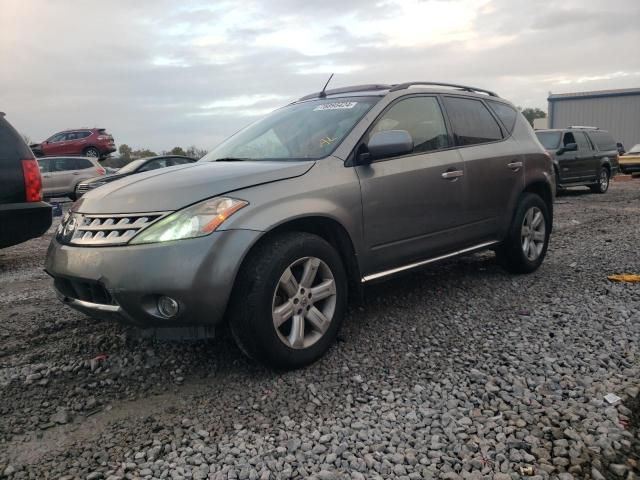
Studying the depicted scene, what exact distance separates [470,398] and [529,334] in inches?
42.5

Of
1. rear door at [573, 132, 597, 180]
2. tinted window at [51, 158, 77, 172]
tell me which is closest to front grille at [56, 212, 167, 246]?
rear door at [573, 132, 597, 180]

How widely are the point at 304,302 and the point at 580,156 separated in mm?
13102

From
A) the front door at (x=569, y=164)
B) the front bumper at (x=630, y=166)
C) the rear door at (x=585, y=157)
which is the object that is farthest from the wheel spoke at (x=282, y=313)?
the front bumper at (x=630, y=166)

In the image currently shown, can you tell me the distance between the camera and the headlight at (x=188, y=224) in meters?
2.88

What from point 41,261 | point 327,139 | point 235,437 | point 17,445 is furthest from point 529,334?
point 41,261

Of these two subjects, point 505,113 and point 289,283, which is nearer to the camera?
point 289,283

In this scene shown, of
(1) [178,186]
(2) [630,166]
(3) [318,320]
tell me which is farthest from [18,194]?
(2) [630,166]

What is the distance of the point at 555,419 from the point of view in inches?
102

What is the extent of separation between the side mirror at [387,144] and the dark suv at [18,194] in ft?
10.2

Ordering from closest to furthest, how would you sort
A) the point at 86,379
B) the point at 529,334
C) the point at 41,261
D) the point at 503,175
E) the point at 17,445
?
the point at 17,445 < the point at 86,379 < the point at 529,334 < the point at 503,175 < the point at 41,261

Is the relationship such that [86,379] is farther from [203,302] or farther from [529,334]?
[529,334]

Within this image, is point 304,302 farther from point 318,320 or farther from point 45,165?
point 45,165

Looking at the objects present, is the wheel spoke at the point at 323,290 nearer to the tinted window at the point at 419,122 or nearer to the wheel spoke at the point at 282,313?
the wheel spoke at the point at 282,313

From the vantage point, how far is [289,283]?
3111mm
